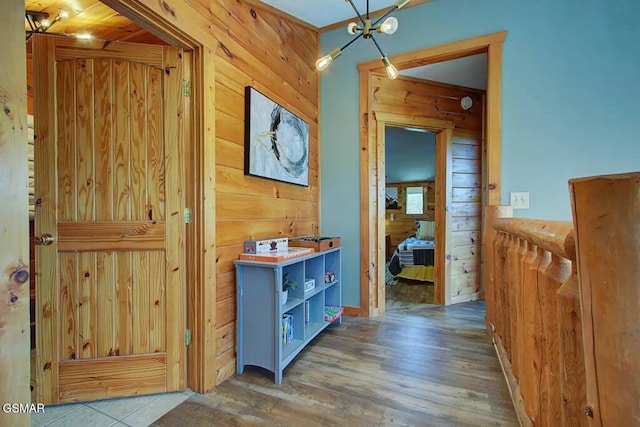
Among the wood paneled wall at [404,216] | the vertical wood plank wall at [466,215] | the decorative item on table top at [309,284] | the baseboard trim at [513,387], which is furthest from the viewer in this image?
the wood paneled wall at [404,216]

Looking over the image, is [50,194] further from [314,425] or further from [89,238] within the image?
[314,425]

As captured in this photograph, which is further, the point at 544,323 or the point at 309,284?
the point at 309,284

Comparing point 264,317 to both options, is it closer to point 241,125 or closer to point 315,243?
point 315,243

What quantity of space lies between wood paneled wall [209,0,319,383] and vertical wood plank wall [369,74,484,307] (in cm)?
143

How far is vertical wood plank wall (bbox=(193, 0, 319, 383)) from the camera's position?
1.79m

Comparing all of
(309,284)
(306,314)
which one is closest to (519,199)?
(309,284)

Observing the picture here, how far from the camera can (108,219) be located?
161cm

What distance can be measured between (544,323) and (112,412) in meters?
2.02

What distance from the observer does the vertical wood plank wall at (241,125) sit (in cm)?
179

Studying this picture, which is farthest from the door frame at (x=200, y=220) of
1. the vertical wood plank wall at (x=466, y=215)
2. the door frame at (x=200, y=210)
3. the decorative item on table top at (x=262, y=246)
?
the vertical wood plank wall at (x=466, y=215)

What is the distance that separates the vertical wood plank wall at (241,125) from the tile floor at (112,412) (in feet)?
1.00

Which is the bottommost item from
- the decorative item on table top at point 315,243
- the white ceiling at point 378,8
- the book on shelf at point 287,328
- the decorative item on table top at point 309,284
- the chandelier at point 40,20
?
the book on shelf at point 287,328

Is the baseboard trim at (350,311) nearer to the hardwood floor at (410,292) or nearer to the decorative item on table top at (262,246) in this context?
the hardwood floor at (410,292)

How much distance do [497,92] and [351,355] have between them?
236 cm
